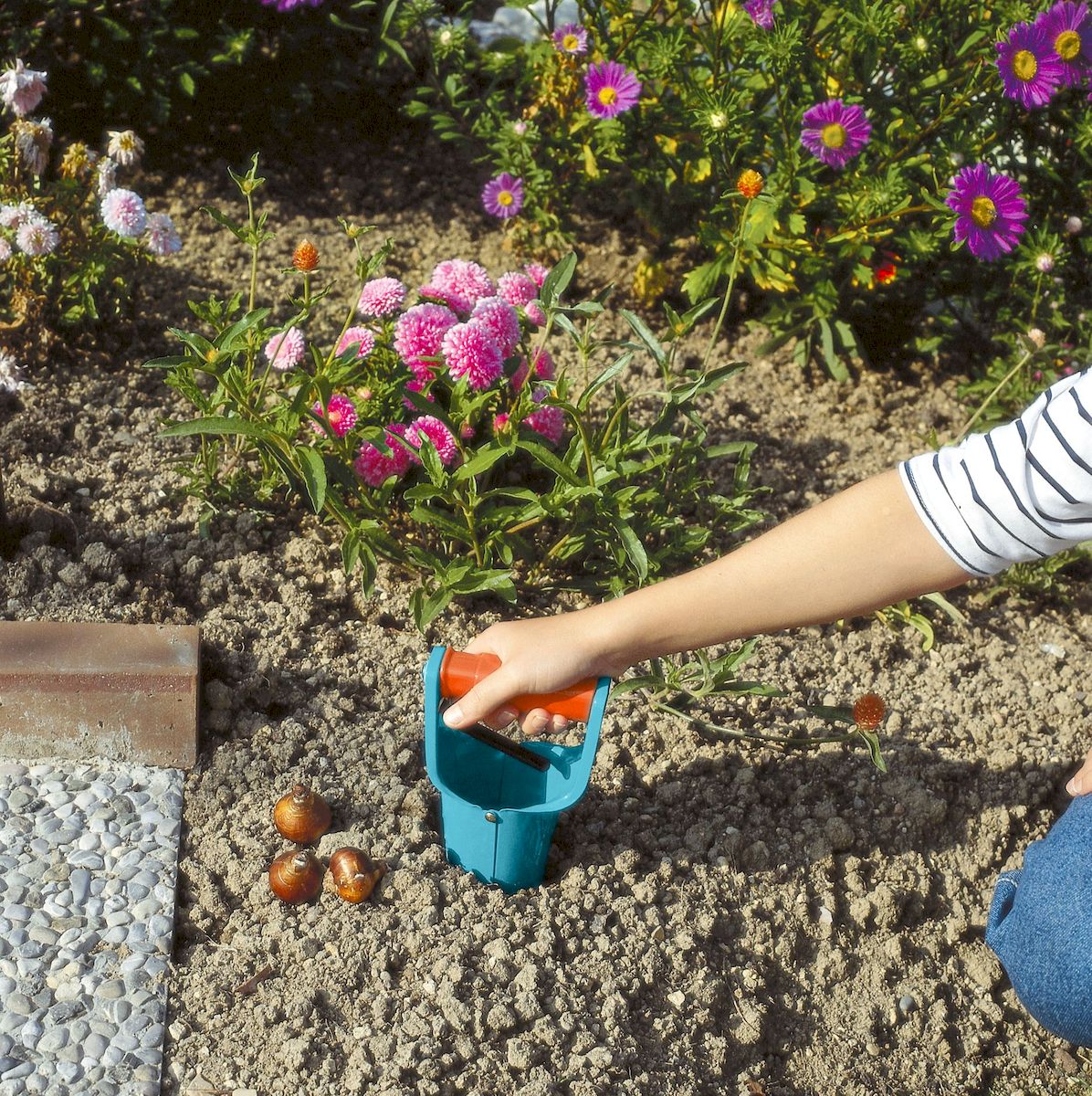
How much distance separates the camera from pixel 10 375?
2592mm

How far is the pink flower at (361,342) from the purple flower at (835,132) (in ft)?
3.52

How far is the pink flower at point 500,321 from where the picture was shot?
2424 millimetres

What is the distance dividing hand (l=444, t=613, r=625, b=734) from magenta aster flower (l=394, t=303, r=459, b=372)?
0.86 metres

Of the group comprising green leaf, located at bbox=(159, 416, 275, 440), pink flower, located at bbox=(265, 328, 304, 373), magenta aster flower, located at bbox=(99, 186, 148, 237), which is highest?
magenta aster flower, located at bbox=(99, 186, 148, 237)

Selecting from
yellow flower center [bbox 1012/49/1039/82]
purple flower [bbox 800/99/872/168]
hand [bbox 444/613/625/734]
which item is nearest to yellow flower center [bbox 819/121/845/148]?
purple flower [bbox 800/99/872/168]

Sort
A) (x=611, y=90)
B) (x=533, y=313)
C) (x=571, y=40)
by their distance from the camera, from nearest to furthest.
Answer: (x=533, y=313)
(x=611, y=90)
(x=571, y=40)

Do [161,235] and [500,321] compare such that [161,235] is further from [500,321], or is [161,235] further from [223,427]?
[500,321]

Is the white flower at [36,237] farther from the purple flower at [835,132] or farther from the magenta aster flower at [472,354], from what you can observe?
the purple flower at [835,132]

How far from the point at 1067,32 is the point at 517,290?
1298mm

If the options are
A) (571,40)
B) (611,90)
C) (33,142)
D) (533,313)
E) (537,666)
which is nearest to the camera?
(537,666)

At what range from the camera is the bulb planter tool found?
5.77 ft

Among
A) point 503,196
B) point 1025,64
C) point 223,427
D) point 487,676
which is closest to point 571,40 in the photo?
point 503,196

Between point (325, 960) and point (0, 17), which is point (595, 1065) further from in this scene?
point (0, 17)

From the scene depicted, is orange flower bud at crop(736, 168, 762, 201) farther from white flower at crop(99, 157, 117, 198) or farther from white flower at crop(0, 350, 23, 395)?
white flower at crop(0, 350, 23, 395)
